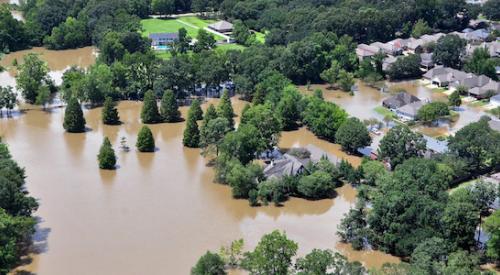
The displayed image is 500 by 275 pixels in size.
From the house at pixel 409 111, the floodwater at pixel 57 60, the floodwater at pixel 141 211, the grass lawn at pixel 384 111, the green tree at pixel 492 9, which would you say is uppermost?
the green tree at pixel 492 9

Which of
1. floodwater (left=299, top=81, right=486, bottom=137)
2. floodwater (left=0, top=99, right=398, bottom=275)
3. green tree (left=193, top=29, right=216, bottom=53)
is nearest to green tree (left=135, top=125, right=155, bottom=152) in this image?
floodwater (left=0, top=99, right=398, bottom=275)

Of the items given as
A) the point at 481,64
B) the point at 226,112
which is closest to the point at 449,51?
the point at 481,64

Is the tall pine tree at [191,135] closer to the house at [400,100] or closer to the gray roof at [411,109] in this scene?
the gray roof at [411,109]

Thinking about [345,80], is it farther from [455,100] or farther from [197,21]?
[197,21]

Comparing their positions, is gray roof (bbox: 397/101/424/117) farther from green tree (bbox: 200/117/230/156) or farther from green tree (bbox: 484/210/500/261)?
green tree (bbox: 484/210/500/261)

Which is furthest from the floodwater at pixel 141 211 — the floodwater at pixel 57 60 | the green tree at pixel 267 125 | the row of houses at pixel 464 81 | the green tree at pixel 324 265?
the row of houses at pixel 464 81
